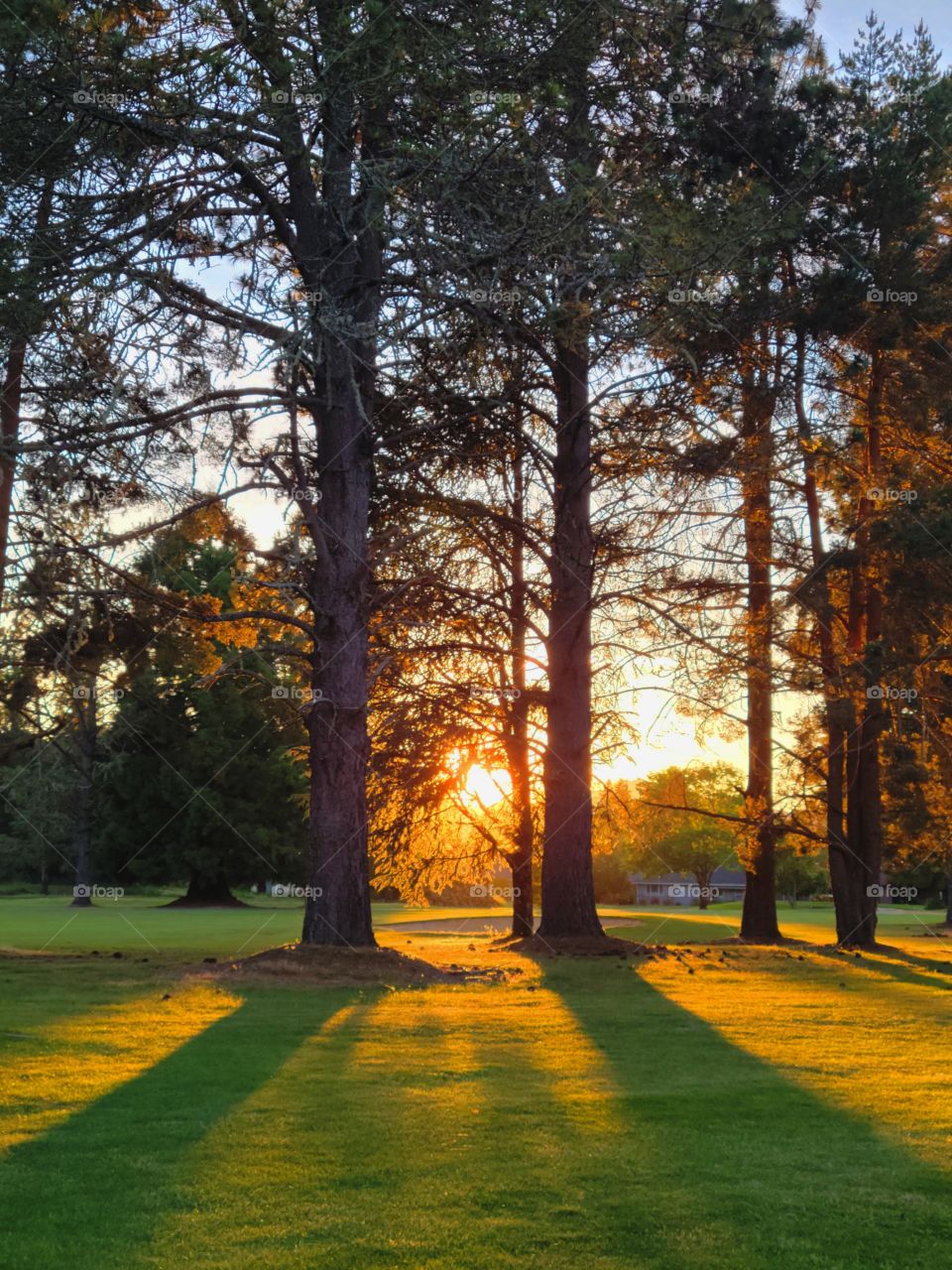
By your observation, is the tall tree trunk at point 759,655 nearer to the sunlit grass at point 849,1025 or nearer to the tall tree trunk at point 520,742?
the tall tree trunk at point 520,742

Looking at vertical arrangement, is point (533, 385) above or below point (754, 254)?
below

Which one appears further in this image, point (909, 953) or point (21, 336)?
point (909, 953)

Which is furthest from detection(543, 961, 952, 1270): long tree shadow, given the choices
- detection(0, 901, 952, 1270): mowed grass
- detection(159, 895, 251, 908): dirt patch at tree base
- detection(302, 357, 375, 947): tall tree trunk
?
detection(159, 895, 251, 908): dirt patch at tree base

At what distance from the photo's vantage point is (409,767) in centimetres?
2259

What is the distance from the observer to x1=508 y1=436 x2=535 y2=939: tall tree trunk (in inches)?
832

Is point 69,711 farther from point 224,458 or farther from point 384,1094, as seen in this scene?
point 384,1094

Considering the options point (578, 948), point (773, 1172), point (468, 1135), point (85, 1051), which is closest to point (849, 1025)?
point (773, 1172)

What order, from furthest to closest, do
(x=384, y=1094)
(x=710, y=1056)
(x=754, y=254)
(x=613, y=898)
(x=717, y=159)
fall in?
(x=613, y=898) < (x=717, y=159) < (x=754, y=254) < (x=710, y=1056) < (x=384, y=1094)

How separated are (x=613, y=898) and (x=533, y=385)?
215 ft

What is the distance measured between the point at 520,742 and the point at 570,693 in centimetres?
284

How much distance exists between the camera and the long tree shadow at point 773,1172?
4770 millimetres

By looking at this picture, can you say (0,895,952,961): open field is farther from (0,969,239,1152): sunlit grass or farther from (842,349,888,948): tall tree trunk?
(0,969,239,1152): sunlit grass

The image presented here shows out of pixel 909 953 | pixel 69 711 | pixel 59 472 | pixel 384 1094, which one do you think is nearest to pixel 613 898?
pixel 909 953

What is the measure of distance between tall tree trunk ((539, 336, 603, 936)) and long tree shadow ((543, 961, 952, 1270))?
10.5 meters
